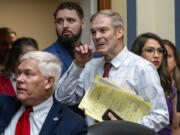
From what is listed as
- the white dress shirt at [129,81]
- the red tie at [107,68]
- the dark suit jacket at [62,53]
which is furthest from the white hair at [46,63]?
the dark suit jacket at [62,53]

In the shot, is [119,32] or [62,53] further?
[62,53]

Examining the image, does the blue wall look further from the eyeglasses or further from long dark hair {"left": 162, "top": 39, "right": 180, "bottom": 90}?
the eyeglasses

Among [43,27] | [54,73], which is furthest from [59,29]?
[43,27]

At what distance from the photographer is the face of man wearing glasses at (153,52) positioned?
2736 mm

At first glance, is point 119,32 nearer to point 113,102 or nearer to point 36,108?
point 113,102

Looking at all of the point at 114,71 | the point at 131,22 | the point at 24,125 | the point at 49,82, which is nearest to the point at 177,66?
the point at 131,22

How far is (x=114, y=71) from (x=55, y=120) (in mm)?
537

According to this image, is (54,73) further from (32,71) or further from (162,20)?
(162,20)

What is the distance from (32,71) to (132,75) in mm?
602

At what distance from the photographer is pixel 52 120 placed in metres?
1.83

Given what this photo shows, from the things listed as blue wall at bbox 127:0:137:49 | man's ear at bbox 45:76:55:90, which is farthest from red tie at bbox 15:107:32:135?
blue wall at bbox 127:0:137:49

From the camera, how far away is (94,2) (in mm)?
3791

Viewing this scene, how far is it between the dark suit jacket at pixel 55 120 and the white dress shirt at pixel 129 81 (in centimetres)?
31

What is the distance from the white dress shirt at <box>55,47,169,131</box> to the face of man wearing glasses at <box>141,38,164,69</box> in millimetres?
592
